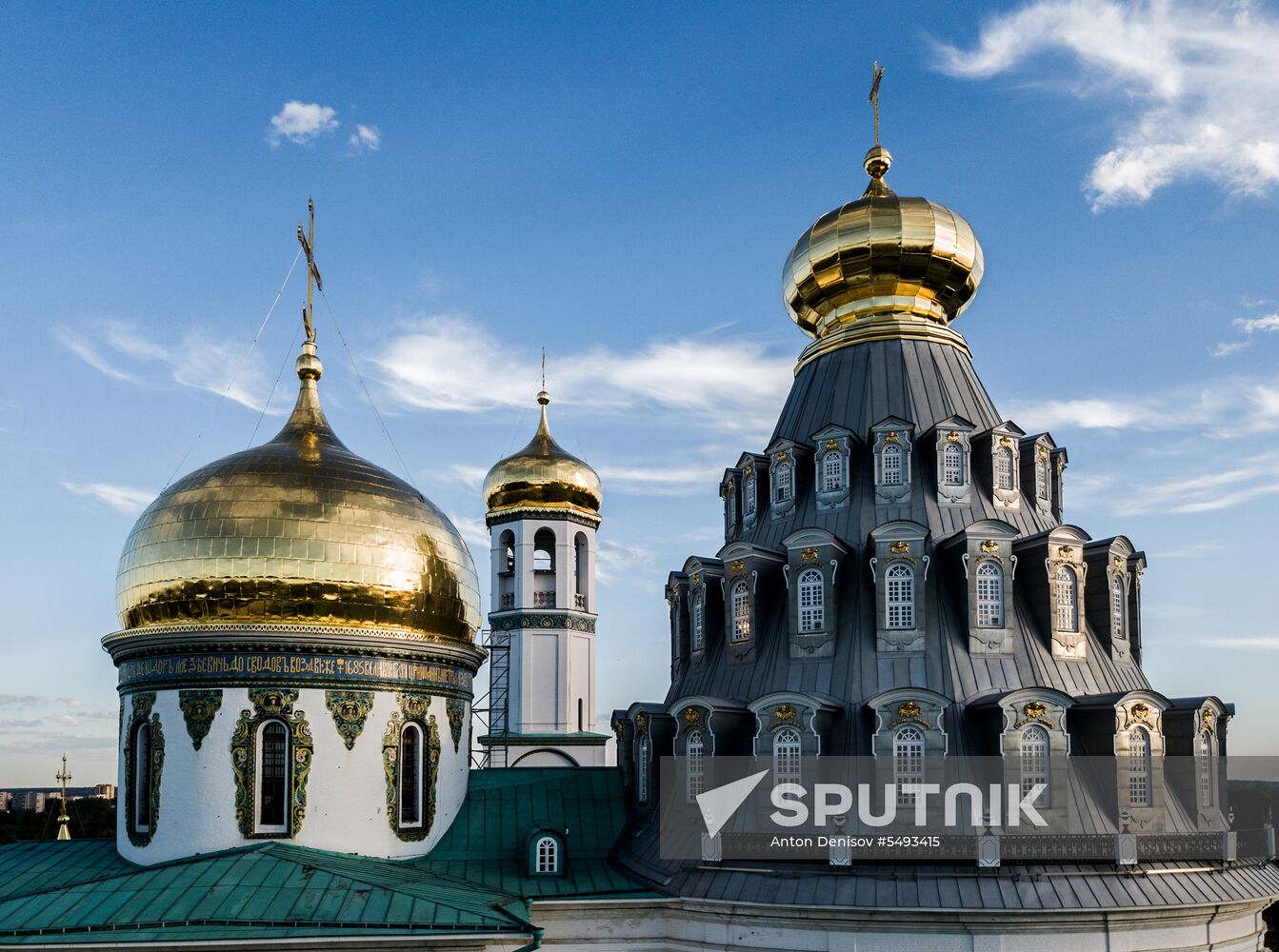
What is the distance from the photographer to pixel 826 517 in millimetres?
19594

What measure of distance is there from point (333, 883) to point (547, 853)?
3.75 m

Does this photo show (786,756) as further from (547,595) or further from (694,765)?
(547,595)

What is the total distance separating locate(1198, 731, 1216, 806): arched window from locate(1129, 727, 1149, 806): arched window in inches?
35.9

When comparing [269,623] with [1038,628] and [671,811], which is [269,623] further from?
[1038,628]

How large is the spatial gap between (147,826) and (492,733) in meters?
16.0

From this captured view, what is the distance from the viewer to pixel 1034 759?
16.5 meters

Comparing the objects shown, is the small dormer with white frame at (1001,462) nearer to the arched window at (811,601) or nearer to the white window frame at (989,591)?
the white window frame at (989,591)

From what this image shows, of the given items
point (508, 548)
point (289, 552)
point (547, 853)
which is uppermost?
point (508, 548)

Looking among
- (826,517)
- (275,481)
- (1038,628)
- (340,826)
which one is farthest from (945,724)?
(275,481)

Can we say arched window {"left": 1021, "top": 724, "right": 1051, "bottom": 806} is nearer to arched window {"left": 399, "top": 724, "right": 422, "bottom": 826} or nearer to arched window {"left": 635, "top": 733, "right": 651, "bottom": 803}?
arched window {"left": 635, "top": 733, "right": 651, "bottom": 803}

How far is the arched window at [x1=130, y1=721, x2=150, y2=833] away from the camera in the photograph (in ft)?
62.4

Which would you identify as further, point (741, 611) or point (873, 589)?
point (741, 611)

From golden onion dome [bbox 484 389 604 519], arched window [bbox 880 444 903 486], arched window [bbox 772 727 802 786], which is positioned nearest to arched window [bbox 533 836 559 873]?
arched window [bbox 772 727 802 786]

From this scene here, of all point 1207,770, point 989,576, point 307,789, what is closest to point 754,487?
point 989,576
